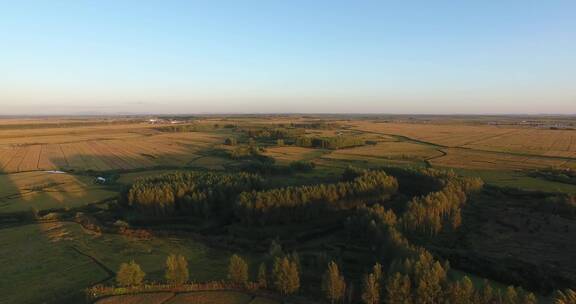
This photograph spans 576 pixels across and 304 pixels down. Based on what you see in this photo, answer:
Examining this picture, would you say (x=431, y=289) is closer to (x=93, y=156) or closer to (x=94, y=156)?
(x=94, y=156)

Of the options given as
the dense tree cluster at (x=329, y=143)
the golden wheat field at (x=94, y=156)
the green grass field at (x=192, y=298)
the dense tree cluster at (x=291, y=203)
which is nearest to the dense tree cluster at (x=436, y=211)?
the dense tree cluster at (x=291, y=203)

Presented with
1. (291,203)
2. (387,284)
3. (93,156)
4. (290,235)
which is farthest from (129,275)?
(93,156)

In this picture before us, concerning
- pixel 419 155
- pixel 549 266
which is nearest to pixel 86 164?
pixel 419 155

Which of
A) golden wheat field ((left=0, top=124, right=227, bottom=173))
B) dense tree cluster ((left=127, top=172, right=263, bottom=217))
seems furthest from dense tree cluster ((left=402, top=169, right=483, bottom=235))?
golden wheat field ((left=0, top=124, right=227, bottom=173))

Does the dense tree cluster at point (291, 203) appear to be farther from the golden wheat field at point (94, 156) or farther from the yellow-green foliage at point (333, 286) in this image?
the golden wheat field at point (94, 156)

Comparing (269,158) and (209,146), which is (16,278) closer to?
(269,158)

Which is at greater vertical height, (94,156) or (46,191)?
(94,156)
